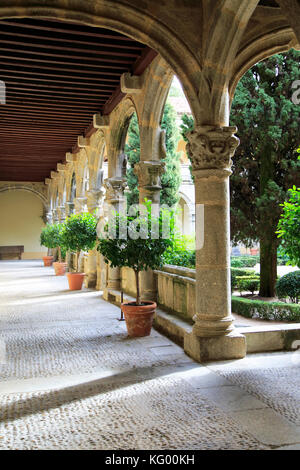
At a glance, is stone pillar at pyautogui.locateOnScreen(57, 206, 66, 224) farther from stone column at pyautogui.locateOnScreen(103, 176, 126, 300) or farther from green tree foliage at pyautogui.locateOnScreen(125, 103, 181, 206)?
A: stone column at pyautogui.locateOnScreen(103, 176, 126, 300)

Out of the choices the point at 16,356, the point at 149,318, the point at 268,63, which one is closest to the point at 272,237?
the point at 268,63

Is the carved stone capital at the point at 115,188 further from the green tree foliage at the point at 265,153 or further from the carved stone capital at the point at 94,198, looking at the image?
the carved stone capital at the point at 94,198

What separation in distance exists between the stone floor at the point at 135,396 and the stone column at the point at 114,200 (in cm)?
283

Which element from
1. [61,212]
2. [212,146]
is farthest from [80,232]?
[61,212]

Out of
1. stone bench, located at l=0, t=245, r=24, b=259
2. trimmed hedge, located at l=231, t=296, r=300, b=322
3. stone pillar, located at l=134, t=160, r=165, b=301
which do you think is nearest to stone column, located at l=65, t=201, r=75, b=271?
trimmed hedge, located at l=231, t=296, r=300, b=322

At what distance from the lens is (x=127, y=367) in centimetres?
398

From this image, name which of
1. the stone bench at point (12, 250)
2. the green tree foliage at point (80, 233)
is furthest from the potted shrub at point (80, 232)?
the stone bench at point (12, 250)

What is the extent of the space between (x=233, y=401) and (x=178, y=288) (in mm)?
2424

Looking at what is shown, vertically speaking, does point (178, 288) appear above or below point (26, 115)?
below

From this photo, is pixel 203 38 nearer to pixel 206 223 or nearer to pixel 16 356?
pixel 206 223

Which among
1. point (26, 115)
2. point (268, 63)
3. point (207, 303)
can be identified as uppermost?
point (268, 63)

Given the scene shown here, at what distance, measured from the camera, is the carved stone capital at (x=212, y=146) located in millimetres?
4188

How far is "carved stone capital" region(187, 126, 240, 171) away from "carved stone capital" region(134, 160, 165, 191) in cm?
196

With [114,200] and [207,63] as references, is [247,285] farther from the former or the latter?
[207,63]
